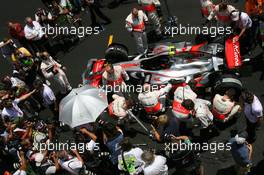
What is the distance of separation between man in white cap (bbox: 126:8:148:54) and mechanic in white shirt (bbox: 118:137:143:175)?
16.0ft

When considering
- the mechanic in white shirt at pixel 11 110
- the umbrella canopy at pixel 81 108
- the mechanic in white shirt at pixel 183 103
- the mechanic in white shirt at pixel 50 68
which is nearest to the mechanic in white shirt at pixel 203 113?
the mechanic in white shirt at pixel 183 103

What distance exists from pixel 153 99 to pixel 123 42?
393 centimetres

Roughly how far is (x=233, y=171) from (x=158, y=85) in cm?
312

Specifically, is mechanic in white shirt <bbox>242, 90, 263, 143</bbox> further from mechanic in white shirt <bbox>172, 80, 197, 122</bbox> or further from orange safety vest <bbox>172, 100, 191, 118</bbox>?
orange safety vest <bbox>172, 100, 191, 118</bbox>

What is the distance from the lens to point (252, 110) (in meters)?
9.42

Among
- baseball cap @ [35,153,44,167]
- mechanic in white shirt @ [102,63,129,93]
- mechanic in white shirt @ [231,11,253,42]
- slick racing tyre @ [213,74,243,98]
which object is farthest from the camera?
mechanic in white shirt @ [231,11,253,42]

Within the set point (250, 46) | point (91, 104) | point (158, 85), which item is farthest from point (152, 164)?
point (250, 46)

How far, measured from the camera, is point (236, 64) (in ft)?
37.3

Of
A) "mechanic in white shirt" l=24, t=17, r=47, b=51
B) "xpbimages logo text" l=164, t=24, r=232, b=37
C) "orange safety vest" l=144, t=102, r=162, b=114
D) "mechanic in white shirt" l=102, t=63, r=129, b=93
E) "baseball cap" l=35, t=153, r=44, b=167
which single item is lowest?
"baseball cap" l=35, t=153, r=44, b=167

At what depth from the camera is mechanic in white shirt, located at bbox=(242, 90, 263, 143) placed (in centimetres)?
925

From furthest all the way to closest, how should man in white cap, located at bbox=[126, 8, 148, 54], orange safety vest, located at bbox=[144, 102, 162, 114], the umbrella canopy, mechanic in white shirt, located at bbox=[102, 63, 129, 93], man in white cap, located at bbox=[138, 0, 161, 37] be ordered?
man in white cap, located at bbox=[138, 0, 161, 37], man in white cap, located at bbox=[126, 8, 148, 54], mechanic in white shirt, located at bbox=[102, 63, 129, 93], orange safety vest, located at bbox=[144, 102, 162, 114], the umbrella canopy

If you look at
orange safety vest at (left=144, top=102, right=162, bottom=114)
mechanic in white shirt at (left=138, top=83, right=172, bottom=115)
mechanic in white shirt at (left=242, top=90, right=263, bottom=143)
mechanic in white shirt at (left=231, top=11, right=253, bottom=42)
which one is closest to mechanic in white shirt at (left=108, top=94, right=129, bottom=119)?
mechanic in white shirt at (left=138, top=83, right=172, bottom=115)

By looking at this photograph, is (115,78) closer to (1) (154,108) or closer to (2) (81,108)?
(1) (154,108)

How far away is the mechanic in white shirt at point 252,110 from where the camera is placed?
9252mm
